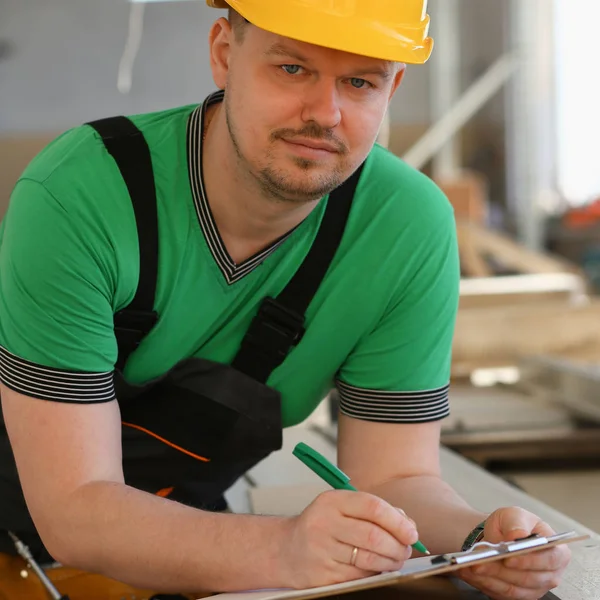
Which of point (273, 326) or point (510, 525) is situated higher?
point (273, 326)

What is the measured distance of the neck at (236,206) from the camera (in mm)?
1262

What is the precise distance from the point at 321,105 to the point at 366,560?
0.51 m

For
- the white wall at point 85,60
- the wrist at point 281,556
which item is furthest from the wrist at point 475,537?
the white wall at point 85,60

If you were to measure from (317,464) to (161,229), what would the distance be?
39 centimetres

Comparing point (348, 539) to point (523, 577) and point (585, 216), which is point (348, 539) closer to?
point (523, 577)

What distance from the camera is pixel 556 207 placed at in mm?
7621

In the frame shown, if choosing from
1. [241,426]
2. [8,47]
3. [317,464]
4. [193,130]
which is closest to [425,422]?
[241,426]

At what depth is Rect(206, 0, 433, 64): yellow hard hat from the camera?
111cm

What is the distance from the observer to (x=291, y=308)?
1.31 m

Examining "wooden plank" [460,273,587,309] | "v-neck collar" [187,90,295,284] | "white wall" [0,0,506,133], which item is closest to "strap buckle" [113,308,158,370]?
"v-neck collar" [187,90,295,284]

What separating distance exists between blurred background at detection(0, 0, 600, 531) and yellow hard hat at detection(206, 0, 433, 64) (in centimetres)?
223

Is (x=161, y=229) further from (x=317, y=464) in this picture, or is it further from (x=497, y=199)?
(x=497, y=199)

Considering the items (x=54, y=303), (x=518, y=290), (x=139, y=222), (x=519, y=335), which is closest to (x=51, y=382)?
(x=54, y=303)

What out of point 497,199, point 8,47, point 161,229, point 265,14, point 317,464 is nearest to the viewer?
point 317,464
